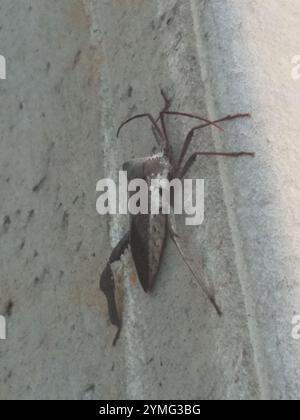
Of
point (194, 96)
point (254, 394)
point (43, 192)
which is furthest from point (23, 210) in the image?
point (254, 394)

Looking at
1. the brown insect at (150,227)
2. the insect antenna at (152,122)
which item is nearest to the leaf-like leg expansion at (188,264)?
the brown insect at (150,227)

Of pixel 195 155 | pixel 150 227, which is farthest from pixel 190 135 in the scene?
pixel 150 227

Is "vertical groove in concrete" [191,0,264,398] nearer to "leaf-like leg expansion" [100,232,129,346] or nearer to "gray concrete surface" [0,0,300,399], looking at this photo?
"gray concrete surface" [0,0,300,399]

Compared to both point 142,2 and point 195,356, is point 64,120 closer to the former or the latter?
point 142,2

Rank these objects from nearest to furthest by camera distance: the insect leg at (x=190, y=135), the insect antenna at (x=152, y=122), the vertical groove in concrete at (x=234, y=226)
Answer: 1. the vertical groove in concrete at (x=234, y=226)
2. the insect leg at (x=190, y=135)
3. the insect antenna at (x=152, y=122)

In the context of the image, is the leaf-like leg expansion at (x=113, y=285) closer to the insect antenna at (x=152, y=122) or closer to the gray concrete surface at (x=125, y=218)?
the gray concrete surface at (x=125, y=218)

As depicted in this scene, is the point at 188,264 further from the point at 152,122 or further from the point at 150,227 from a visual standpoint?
the point at 152,122
